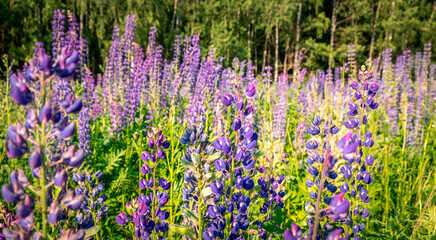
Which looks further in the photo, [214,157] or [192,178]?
[192,178]

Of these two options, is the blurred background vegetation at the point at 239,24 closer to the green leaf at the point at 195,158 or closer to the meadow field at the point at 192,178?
the meadow field at the point at 192,178

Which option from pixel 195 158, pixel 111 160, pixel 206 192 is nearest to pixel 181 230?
pixel 206 192

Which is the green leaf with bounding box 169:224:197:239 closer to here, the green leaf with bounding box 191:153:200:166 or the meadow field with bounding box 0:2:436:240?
the meadow field with bounding box 0:2:436:240

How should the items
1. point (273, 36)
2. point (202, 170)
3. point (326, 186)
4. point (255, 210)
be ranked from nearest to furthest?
point (202, 170)
point (326, 186)
point (255, 210)
point (273, 36)

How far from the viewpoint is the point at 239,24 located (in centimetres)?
2075

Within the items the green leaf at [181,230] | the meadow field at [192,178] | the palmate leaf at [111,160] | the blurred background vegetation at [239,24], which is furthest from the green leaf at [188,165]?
the blurred background vegetation at [239,24]

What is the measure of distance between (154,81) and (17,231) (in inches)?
126

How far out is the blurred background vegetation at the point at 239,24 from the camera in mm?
14250

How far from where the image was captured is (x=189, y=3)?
62.6ft

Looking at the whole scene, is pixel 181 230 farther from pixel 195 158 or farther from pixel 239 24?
pixel 239 24

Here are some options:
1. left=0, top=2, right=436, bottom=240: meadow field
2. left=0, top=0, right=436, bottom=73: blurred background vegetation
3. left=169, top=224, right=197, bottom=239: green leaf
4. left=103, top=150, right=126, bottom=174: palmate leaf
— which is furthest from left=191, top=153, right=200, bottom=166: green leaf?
left=0, top=0, right=436, bottom=73: blurred background vegetation

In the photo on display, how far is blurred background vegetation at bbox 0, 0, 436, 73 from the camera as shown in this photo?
1425 centimetres

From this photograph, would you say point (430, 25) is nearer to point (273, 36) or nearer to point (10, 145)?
point (273, 36)

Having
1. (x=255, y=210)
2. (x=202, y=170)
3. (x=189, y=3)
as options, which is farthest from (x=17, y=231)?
(x=189, y=3)
